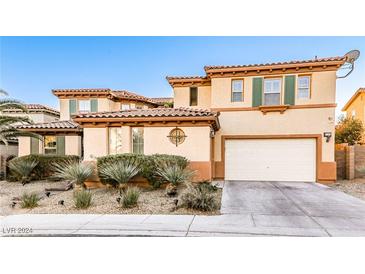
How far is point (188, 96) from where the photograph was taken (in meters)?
13.8

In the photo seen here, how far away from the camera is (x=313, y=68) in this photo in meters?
11.2

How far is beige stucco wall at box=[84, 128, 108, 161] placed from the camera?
10125mm

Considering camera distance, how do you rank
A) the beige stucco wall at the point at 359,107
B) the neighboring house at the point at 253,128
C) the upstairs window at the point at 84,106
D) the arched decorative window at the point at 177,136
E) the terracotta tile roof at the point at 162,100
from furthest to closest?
the terracotta tile roof at the point at 162,100 < the beige stucco wall at the point at 359,107 < the upstairs window at the point at 84,106 < the neighboring house at the point at 253,128 < the arched decorative window at the point at 177,136

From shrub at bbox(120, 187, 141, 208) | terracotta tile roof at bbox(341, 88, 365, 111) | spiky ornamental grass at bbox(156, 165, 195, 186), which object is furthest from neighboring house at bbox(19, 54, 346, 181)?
terracotta tile roof at bbox(341, 88, 365, 111)

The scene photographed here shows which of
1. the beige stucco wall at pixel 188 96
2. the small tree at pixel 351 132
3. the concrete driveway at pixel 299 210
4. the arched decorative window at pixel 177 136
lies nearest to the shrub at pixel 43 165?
the arched decorative window at pixel 177 136

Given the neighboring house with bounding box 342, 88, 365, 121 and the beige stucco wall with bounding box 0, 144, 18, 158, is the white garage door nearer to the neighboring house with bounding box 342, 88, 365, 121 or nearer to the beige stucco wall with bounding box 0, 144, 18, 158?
the neighboring house with bounding box 342, 88, 365, 121

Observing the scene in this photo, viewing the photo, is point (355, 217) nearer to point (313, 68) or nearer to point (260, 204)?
point (260, 204)

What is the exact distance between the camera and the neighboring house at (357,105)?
58.4ft

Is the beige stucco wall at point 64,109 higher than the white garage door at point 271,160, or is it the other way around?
the beige stucco wall at point 64,109

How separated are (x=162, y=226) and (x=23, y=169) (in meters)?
10.2

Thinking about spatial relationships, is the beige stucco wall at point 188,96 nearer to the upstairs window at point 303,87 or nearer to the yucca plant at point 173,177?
the upstairs window at point 303,87

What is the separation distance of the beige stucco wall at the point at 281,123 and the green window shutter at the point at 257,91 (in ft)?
1.88

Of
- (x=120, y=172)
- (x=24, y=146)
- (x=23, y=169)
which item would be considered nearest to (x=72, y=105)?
(x=24, y=146)
